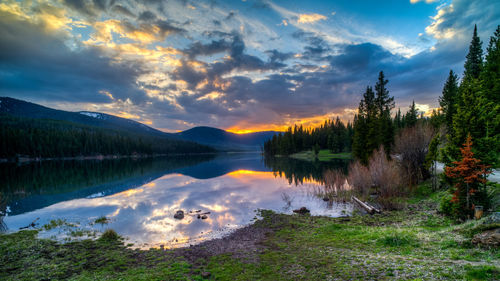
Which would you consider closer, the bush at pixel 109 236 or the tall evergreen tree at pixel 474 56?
the bush at pixel 109 236

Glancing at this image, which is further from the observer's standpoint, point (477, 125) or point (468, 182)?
point (477, 125)

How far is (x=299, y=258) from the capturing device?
10.9m

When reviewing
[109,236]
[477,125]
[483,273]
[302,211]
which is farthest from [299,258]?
[477,125]

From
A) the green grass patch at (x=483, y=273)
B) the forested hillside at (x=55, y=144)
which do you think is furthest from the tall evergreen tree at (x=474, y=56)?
the forested hillside at (x=55, y=144)

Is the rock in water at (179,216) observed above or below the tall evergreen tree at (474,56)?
below

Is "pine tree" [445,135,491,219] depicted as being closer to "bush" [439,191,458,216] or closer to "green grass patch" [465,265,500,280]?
"bush" [439,191,458,216]

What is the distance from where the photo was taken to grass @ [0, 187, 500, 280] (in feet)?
26.5

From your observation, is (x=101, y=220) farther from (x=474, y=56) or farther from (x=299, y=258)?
(x=474, y=56)

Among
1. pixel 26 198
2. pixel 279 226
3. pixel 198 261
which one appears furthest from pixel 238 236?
pixel 26 198

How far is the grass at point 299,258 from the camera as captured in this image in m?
8.06

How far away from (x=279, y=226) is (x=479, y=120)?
1532 centimetres

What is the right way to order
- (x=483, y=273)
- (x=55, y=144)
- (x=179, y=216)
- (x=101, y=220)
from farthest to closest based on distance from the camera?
(x=55, y=144)
(x=179, y=216)
(x=101, y=220)
(x=483, y=273)

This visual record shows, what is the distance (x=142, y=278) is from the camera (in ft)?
31.1

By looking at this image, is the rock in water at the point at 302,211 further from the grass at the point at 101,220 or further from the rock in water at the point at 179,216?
the grass at the point at 101,220
